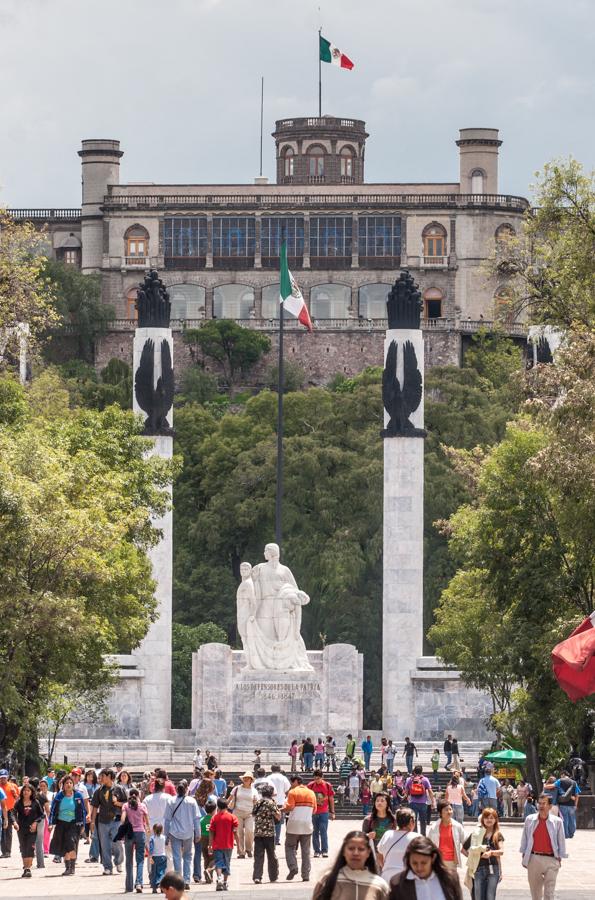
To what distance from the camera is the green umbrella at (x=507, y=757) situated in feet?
148

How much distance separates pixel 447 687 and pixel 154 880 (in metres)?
30.0

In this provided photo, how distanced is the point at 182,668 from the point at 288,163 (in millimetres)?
65607

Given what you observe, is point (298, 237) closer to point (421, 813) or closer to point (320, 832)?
point (421, 813)

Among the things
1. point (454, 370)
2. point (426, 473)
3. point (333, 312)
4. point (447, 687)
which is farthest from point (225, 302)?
point (447, 687)

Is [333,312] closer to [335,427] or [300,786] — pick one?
[335,427]

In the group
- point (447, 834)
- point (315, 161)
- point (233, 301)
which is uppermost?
point (315, 161)

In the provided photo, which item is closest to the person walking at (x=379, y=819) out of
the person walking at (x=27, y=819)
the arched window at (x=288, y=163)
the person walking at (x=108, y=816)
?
the person walking at (x=108, y=816)

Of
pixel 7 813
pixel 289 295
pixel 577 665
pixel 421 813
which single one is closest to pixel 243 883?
pixel 577 665

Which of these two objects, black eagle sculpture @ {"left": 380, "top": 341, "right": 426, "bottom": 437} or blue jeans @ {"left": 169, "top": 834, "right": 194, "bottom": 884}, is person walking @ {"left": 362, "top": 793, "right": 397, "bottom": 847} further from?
black eagle sculpture @ {"left": 380, "top": 341, "right": 426, "bottom": 437}

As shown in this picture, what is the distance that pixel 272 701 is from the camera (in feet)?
182

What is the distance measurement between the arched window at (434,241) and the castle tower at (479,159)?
2405 mm

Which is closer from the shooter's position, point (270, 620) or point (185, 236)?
point (270, 620)

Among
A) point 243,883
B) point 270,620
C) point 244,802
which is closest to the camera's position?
point 243,883

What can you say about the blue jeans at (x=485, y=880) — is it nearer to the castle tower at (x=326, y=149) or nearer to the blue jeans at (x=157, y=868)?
the blue jeans at (x=157, y=868)
